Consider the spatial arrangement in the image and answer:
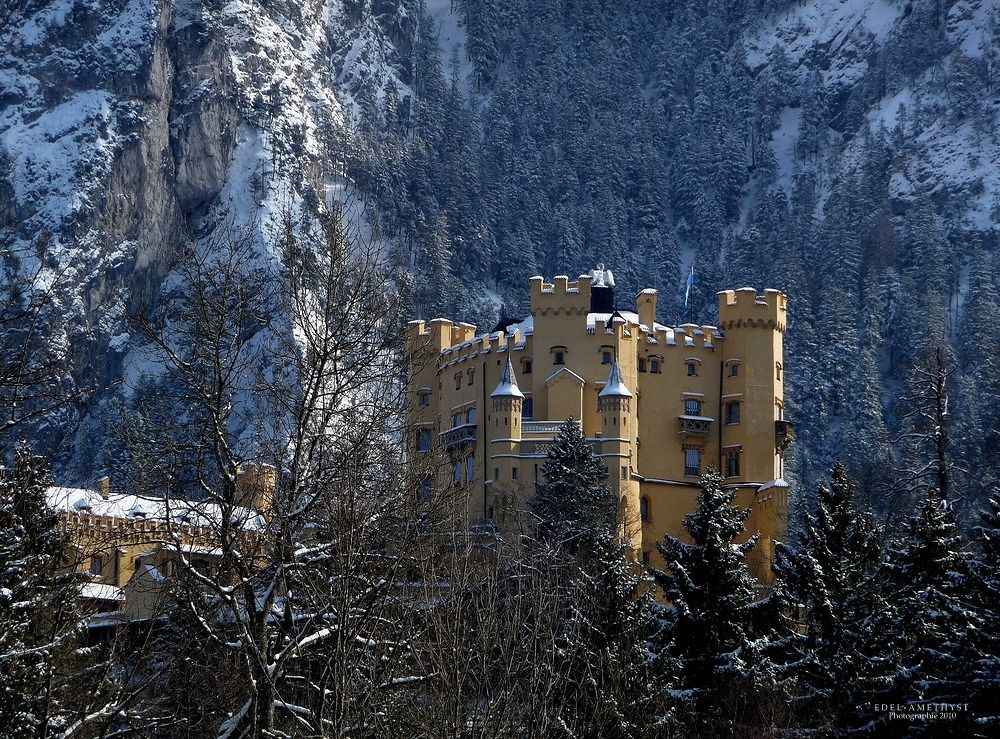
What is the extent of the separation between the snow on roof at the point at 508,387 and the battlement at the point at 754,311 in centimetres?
1060

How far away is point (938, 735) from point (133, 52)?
127294 millimetres

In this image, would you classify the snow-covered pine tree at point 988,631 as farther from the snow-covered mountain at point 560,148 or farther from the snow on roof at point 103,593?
the snow-covered mountain at point 560,148

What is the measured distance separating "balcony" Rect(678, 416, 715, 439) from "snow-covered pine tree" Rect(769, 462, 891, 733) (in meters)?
33.3

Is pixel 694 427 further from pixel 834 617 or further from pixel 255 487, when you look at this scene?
pixel 255 487

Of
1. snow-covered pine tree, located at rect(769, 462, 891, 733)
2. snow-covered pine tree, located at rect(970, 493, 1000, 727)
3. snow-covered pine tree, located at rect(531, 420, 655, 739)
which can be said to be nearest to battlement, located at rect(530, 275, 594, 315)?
snow-covered pine tree, located at rect(531, 420, 655, 739)

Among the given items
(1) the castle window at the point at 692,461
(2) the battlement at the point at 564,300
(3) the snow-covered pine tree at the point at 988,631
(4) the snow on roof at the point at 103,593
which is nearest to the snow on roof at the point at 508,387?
(2) the battlement at the point at 564,300

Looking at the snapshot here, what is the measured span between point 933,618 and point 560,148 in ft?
480

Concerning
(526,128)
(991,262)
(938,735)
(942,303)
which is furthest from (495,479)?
(526,128)

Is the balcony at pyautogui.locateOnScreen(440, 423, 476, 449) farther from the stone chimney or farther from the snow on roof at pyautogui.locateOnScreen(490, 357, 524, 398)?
the stone chimney

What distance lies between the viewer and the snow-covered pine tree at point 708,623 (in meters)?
37.6

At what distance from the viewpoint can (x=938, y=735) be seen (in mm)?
33969

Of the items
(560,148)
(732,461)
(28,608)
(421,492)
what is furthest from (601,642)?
(560,148)

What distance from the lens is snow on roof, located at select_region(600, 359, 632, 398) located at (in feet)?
230

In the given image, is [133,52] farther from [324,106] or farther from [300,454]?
[300,454]
